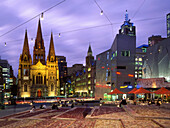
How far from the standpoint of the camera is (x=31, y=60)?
334ft

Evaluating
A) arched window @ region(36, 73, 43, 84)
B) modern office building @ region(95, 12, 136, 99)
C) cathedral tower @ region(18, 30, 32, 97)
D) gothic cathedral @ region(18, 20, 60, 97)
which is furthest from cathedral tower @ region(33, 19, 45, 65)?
modern office building @ region(95, 12, 136, 99)

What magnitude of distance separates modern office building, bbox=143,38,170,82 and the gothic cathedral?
184 feet

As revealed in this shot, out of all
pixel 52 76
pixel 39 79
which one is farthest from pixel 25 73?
pixel 52 76

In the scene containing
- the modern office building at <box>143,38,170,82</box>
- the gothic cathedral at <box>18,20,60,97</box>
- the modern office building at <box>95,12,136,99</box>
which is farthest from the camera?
the gothic cathedral at <box>18,20,60,97</box>

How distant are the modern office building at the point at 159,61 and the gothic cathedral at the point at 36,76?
56202 mm

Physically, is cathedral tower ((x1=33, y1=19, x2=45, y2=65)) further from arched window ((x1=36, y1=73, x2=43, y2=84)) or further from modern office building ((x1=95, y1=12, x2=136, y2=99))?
modern office building ((x1=95, y1=12, x2=136, y2=99))

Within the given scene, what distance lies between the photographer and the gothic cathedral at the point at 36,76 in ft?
317

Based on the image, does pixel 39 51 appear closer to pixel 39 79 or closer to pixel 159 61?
pixel 39 79

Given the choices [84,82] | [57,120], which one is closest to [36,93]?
[84,82]

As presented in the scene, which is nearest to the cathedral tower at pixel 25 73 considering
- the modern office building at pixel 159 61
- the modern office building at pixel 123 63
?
the modern office building at pixel 123 63

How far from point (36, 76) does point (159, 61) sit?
69.5m

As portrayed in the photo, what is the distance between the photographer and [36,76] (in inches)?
3974

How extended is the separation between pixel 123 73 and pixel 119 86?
134 inches

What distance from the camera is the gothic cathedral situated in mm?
96562
